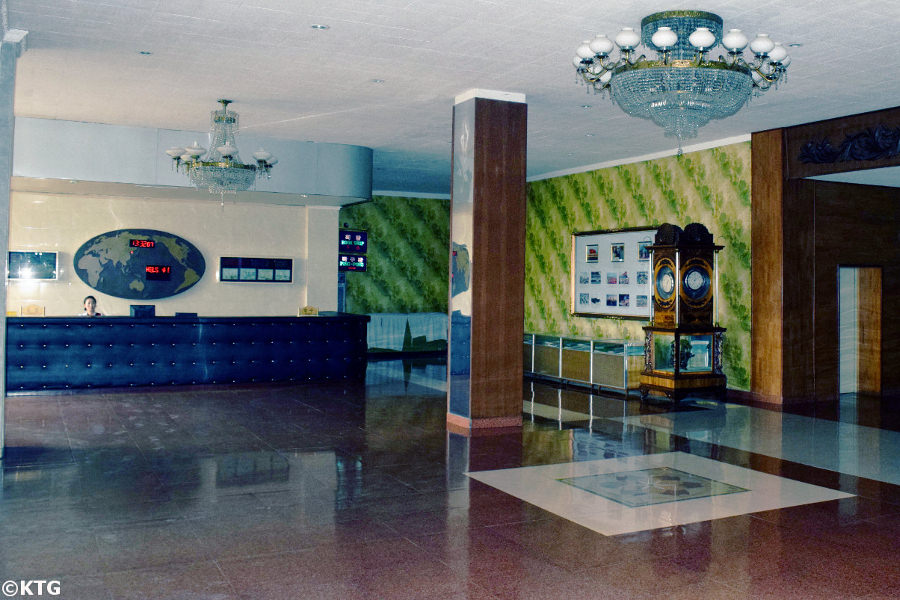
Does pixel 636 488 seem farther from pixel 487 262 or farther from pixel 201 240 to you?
pixel 201 240

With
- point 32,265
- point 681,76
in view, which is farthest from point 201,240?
point 681,76

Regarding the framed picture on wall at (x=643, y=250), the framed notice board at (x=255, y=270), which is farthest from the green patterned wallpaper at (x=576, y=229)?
the framed notice board at (x=255, y=270)

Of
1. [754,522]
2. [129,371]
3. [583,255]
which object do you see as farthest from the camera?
[583,255]

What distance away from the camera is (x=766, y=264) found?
33.4 ft

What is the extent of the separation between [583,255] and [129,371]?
725cm

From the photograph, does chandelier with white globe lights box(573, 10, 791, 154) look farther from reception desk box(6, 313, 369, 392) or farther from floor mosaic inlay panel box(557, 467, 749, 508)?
reception desk box(6, 313, 369, 392)

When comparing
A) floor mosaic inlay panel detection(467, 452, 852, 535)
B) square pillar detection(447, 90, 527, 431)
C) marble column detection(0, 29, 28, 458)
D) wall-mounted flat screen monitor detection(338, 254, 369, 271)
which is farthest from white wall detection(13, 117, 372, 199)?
floor mosaic inlay panel detection(467, 452, 852, 535)

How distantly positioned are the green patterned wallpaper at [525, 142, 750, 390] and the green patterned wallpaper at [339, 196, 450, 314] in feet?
9.71

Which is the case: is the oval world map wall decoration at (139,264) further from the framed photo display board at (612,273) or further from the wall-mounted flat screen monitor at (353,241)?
the framed photo display board at (612,273)

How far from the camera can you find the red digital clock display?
1242 cm

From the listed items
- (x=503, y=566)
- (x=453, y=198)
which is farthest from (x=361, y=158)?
(x=503, y=566)

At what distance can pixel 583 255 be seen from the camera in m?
13.4

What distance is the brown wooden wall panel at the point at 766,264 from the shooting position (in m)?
9.99

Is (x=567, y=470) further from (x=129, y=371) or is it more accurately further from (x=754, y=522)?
(x=129, y=371)
